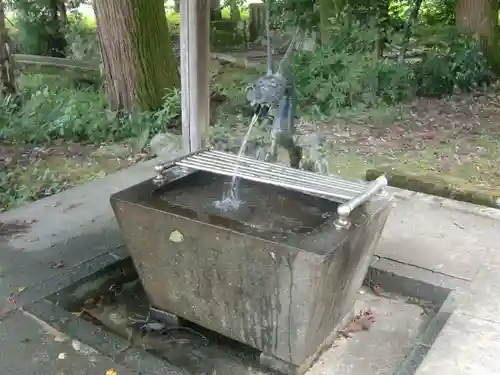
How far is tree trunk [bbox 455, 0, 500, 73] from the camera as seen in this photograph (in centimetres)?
918

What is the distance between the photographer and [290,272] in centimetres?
210

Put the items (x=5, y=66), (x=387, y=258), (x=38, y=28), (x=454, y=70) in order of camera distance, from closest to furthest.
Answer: (x=387, y=258)
(x=5, y=66)
(x=454, y=70)
(x=38, y=28)

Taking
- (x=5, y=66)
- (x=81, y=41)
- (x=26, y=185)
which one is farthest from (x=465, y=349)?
(x=81, y=41)

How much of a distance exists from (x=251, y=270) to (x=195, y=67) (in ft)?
5.55

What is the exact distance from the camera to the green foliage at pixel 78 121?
6.60 m

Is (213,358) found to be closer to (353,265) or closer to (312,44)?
(353,265)

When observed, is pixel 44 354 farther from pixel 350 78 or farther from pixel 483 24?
pixel 483 24

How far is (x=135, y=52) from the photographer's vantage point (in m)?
6.74

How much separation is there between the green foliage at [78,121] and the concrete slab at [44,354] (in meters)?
4.33

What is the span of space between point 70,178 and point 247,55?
7.30m

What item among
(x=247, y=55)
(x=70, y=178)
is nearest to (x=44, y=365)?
(x=70, y=178)

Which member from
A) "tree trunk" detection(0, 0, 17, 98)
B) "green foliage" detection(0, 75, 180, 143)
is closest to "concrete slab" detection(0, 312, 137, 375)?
"green foliage" detection(0, 75, 180, 143)

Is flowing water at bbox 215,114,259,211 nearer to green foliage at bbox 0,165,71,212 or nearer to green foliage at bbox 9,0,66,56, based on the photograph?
green foliage at bbox 0,165,71,212

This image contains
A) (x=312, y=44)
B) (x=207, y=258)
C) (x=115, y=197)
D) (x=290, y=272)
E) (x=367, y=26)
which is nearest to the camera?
(x=290, y=272)
